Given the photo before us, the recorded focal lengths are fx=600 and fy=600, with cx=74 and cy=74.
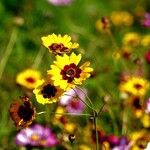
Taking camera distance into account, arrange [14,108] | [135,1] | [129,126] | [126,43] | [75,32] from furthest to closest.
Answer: [135,1] < [75,32] < [126,43] < [129,126] < [14,108]

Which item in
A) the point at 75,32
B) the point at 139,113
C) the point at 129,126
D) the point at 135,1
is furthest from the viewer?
the point at 135,1

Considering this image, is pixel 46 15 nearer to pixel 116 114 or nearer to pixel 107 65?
pixel 107 65

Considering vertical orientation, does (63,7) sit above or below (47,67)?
above

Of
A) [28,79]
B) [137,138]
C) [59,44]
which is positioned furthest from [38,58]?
[59,44]

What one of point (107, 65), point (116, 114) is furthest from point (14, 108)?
point (107, 65)

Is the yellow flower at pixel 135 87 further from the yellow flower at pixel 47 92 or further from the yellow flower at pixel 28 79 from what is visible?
the yellow flower at pixel 47 92

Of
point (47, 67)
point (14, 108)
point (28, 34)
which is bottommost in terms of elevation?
point (14, 108)

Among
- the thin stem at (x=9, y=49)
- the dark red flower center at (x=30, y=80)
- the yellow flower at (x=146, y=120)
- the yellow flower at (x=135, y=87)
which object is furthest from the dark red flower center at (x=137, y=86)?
the thin stem at (x=9, y=49)
